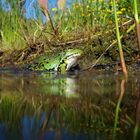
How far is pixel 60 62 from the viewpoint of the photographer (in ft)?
13.5

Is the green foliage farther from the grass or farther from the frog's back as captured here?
the frog's back

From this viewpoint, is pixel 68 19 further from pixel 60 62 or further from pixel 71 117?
pixel 71 117

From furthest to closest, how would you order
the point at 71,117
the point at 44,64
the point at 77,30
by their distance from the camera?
the point at 77,30
the point at 44,64
the point at 71,117

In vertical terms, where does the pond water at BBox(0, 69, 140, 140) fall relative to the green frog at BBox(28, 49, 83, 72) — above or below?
below

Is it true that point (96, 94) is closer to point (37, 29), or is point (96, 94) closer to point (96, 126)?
point (96, 126)

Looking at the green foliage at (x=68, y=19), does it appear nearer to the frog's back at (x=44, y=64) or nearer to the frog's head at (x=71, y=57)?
the frog's back at (x=44, y=64)

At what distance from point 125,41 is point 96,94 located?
2.44 m

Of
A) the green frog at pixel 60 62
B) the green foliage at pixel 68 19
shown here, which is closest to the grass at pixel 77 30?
the green foliage at pixel 68 19

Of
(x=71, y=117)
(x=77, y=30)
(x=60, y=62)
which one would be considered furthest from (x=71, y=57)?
(x=71, y=117)

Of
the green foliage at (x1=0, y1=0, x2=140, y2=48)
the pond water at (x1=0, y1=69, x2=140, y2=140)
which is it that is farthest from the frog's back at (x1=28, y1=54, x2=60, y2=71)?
the pond water at (x1=0, y1=69, x2=140, y2=140)

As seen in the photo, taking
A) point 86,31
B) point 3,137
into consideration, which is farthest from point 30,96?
point 86,31

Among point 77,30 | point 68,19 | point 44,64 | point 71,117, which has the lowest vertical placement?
point 71,117

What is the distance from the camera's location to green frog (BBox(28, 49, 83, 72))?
4051 millimetres

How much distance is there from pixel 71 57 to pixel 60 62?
136 mm
